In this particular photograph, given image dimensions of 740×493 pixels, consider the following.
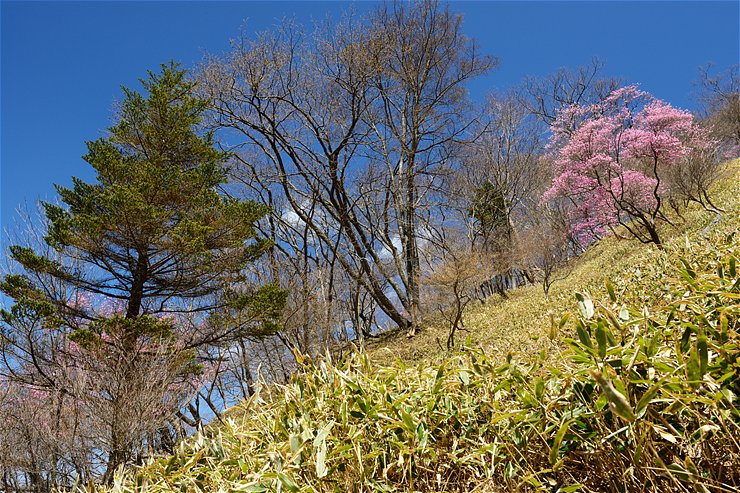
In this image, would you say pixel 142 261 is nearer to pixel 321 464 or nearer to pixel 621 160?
pixel 321 464

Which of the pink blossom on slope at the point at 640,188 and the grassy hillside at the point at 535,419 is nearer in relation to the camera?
the grassy hillside at the point at 535,419

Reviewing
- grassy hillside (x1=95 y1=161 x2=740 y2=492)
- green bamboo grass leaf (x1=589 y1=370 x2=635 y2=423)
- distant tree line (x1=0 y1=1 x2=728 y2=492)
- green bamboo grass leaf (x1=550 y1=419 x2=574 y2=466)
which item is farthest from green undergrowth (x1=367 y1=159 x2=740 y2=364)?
green bamboo grass leaf (x1=589 y1=370 x2=635 y2=423)

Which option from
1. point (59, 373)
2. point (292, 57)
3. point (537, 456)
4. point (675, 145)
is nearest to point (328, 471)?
point (537, 456)

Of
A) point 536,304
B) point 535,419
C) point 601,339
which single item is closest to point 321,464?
point 535,419

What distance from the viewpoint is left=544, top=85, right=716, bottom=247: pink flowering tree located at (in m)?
14.1

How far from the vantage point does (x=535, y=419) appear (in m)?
0.72

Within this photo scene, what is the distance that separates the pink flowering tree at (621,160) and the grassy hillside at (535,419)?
1347 cm

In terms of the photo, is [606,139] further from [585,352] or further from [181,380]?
[585,352]

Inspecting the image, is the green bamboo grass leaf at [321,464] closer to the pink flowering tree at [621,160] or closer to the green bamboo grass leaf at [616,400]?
the green bamboo grass leaf at [616,400]

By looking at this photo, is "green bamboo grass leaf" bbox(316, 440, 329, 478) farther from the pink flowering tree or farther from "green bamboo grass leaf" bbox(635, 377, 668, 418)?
the pink flowering tree

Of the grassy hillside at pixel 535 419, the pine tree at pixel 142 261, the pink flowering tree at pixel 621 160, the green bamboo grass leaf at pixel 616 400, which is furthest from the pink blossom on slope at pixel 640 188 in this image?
the green bamboo grass leaf at pixel 616 400

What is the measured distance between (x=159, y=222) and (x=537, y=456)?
1223 cm

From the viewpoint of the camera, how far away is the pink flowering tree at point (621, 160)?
14.1 metres

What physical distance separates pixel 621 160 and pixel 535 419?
1784 centimetres
